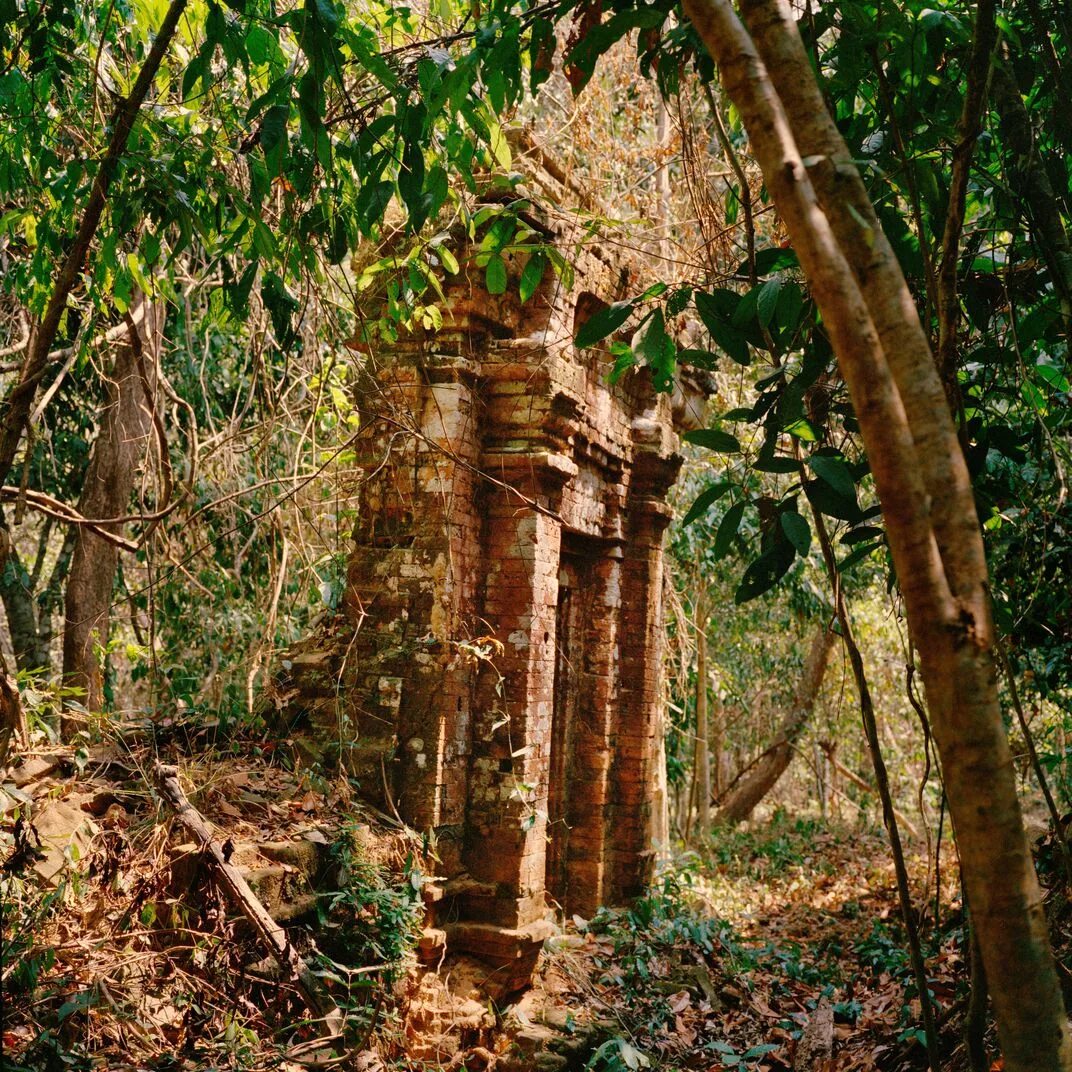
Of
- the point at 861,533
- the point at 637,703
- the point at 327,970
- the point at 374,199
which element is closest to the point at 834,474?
the point at 861,533

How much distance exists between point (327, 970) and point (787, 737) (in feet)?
36.4

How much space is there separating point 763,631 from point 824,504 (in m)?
13.2

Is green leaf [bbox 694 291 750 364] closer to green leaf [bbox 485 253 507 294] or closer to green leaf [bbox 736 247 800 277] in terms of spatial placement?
green leaf [bbox 736 247 800 277]

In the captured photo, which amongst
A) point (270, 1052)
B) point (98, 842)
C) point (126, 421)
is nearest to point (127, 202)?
point (98, 842)

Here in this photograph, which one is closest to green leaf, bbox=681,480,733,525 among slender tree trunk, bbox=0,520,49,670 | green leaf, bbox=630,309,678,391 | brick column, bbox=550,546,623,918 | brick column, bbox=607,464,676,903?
green leaf, bbox=630,309,678,391

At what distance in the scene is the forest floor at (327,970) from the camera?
3775 millimetres

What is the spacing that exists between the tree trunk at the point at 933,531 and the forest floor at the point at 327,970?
2491 millimetres

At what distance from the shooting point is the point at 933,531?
5.03ft

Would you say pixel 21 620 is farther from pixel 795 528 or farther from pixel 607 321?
pixel 795 528

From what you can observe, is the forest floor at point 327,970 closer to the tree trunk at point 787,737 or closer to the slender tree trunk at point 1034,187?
the slender tree trunk at point 1034,187

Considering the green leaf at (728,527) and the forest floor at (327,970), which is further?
the forest floor at (327,970)

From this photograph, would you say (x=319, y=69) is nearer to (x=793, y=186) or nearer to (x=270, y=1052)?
(x=793, y=186)

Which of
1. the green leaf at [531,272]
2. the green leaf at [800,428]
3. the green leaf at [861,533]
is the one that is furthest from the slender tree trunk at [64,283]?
the green leaf at [861,533]

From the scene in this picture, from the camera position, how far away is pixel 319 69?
113 inches
